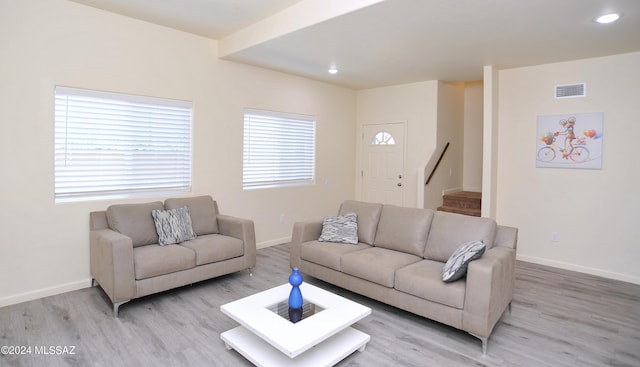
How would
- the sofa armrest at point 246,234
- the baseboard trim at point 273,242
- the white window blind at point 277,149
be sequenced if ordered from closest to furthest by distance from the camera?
the sofa armrest at point 246,234 < the white window blind at point 277,149 < the baseboard trim at point 273,242

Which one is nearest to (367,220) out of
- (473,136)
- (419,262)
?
(419,262)

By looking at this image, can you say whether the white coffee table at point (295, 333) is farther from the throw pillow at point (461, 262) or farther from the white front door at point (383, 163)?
the white front door at point (383, 163)

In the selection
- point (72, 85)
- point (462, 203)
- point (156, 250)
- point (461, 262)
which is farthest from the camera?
point (462, 203)

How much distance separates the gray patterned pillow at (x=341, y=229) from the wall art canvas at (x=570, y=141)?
9.15 ft

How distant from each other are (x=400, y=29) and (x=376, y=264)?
230cm

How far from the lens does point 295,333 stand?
223 cm

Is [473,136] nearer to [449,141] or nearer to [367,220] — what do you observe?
[449,141]

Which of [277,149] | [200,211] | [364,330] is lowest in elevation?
[364,330]

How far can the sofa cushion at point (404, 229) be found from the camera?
3562 mm

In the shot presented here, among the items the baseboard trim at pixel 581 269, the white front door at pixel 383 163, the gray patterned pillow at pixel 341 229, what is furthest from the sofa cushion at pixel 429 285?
the white front door at pixel 383 163

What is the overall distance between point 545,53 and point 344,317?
3.96 meters

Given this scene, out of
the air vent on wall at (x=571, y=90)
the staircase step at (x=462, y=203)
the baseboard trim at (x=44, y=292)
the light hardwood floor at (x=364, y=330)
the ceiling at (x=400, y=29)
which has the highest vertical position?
the ceiling at (x=400, y=29)

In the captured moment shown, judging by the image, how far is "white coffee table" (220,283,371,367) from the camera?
2.21 meters

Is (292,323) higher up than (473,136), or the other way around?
(473,136)
